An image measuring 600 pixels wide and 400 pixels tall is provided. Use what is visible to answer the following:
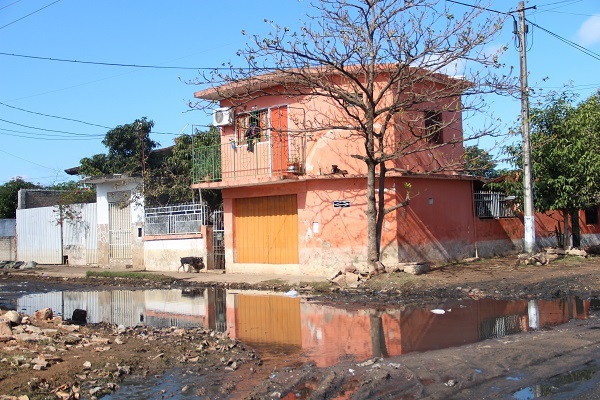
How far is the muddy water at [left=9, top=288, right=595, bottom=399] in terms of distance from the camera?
8883 mm

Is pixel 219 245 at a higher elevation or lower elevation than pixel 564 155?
lower

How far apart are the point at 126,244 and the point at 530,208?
1771 cm

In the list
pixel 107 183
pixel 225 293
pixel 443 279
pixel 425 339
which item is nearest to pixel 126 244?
pixel 107 183

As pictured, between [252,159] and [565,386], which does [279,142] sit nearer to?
[252,159]

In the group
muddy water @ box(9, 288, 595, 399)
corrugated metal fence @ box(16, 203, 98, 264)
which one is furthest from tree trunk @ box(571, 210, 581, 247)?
corrugated metal fence @ box(16, 203, 98, 264)

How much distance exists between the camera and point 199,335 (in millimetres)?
10102

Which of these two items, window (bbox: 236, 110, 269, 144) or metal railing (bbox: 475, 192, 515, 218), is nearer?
window (bbox: 236, 110, 269, 144)

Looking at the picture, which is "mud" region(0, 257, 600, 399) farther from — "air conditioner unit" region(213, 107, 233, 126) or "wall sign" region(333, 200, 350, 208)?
"air conditioner unit" region(213, 107, 233, 126)

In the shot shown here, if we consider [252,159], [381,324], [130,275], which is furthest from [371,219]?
[130,275]

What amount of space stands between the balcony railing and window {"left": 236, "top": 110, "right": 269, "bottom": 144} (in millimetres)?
129

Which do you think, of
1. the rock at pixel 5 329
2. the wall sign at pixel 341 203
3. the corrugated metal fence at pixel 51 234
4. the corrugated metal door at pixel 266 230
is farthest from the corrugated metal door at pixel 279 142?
the corrugated metal fence at pixel 51 234

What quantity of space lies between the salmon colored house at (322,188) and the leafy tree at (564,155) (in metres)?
2.30

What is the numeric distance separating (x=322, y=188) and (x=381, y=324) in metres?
8.97

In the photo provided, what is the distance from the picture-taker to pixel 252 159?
70.2 feet
